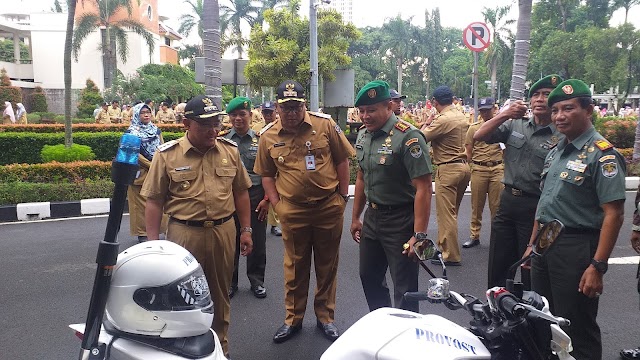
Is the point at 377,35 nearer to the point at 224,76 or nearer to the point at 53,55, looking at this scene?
the point at 53,55

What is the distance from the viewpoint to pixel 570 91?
2.63 meters

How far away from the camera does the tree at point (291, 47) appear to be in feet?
53.9

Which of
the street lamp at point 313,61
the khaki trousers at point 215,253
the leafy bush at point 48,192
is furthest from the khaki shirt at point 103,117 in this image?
the khaki trousers at point 215,253

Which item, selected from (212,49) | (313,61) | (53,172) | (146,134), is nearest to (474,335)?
(146,134)

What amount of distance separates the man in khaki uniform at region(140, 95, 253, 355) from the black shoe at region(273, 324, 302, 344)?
62 cm

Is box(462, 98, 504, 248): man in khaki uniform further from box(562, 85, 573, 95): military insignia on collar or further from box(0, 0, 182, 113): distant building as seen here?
box(0, 0, 182, 113): distant building

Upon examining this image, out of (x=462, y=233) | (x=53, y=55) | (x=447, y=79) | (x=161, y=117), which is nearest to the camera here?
(x=462, y=233)

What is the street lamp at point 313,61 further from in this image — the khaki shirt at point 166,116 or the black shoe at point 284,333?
the khaki shirt at point 166,116

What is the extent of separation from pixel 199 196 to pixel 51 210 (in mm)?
5924

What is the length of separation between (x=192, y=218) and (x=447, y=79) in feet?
204

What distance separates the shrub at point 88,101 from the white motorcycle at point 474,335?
2842cm

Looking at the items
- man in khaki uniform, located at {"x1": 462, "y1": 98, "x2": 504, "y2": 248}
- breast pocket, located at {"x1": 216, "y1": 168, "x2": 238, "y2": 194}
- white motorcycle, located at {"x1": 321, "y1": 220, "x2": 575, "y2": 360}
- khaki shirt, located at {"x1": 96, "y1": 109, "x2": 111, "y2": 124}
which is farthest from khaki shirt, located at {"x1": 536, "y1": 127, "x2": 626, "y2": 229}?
khaki shirt, located at {"x1": 96, "y1": 109, "x2": 111, "y2": 124}

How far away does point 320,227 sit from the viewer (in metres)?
3.56

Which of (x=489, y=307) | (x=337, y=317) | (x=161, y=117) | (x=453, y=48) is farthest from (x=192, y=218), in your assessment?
(x=453, y=48)
